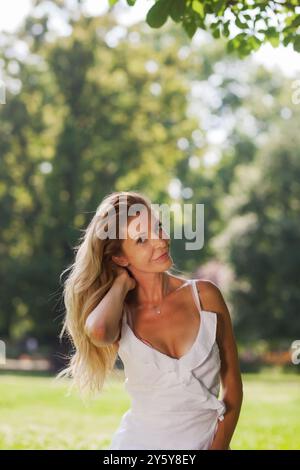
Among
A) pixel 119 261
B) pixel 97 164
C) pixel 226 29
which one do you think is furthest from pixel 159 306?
pixel 97 164

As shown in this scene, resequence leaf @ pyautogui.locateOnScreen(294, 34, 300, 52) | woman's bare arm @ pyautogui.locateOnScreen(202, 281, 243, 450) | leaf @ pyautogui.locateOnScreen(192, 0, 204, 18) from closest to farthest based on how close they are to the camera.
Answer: woman's bare arm @ pyautogui.locateOnScreen(202, 281, 243, 450) < leaf @ pyautogui.locateOnScreen(192, 0, 204, 18) < leaf @ pyautogui.locateOnScreen(294, 34, 300, 52)

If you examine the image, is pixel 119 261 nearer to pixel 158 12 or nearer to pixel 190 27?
pixel 158 12

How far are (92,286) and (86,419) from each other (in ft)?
30.9

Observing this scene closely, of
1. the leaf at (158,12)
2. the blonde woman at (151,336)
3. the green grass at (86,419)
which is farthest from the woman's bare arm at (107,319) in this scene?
the leaf at (158,12)

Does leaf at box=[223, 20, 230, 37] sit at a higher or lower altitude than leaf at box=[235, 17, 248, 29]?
lower

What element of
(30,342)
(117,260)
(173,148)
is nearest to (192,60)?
(173,148)

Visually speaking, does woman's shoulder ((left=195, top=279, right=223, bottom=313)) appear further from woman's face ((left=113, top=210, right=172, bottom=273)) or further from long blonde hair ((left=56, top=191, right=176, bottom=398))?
long blonde hair ((left=56, top=191, right=176, bottom=398))

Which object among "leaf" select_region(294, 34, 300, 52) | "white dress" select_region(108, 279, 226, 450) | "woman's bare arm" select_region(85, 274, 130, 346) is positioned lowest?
"white dress" select_region(108, 279, 226, 450)

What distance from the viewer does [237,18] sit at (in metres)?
6.30

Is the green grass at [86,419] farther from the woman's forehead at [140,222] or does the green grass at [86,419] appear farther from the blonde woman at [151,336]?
the woman's forehead at [140,222]

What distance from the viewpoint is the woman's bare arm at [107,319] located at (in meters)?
3.36

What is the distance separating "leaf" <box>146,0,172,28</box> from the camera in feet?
A: 17.4

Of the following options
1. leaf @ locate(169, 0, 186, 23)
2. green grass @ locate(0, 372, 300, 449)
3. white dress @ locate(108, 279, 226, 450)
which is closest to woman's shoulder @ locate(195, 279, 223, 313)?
white dress @ locate(108, 279, 226, 450)

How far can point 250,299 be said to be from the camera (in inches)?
1390
